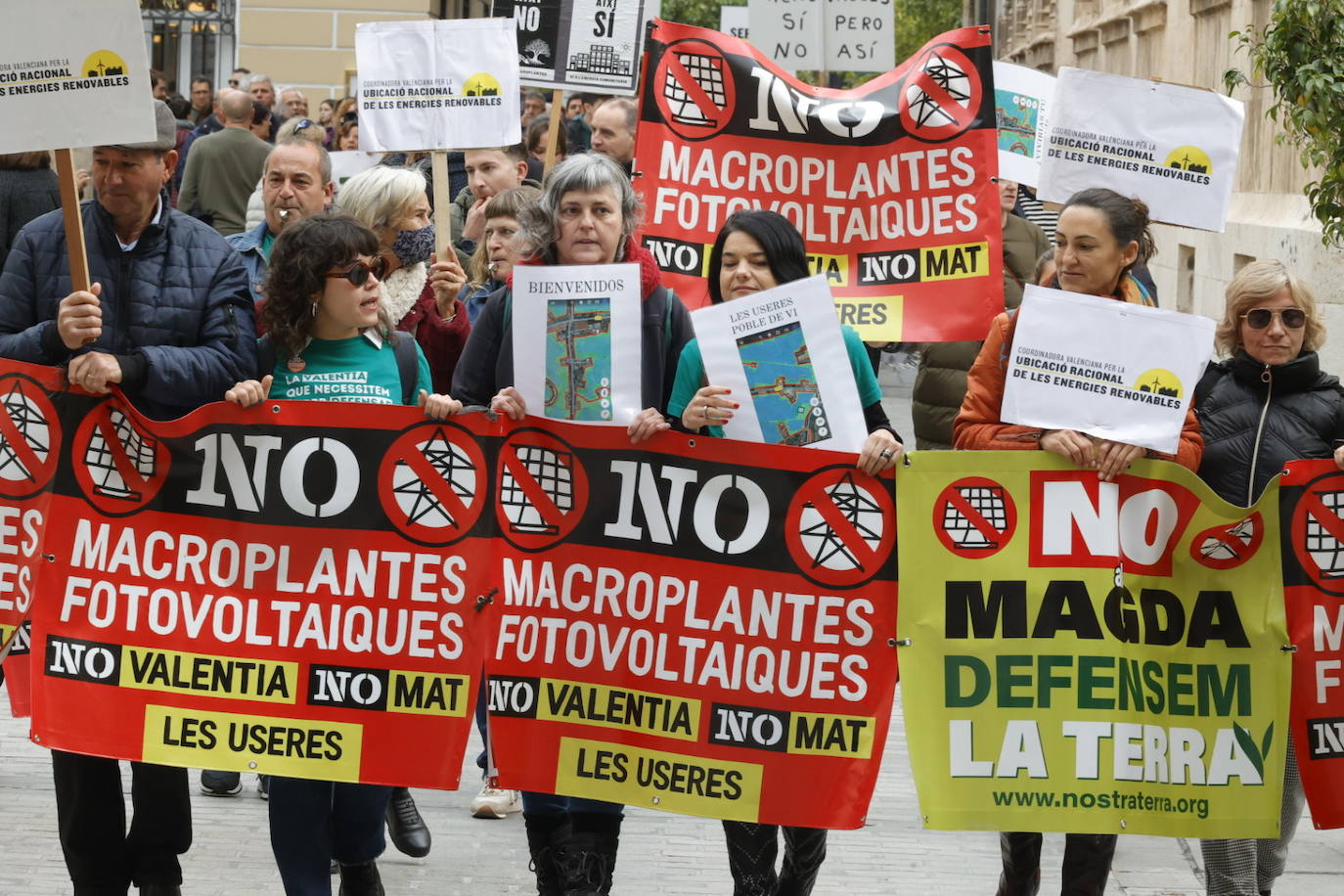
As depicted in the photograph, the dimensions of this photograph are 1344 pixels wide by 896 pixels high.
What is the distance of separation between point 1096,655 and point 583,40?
14.7 ft

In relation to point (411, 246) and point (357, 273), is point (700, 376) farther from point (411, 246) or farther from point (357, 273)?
point (411, 246)

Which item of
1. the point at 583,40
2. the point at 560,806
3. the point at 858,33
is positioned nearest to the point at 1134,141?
the point at 560,806

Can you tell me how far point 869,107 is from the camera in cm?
643

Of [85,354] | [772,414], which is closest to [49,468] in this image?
[85,354]

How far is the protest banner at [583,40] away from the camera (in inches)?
317

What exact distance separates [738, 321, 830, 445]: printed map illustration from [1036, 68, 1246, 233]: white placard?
1410mm

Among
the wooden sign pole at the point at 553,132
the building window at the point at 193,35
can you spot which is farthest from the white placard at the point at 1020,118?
the building window at the point at 193,35

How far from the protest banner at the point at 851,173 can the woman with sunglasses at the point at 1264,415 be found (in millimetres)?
1548

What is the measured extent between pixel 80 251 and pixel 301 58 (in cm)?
2000

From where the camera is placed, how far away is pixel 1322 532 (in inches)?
179

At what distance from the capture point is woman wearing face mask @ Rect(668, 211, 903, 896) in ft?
15.4

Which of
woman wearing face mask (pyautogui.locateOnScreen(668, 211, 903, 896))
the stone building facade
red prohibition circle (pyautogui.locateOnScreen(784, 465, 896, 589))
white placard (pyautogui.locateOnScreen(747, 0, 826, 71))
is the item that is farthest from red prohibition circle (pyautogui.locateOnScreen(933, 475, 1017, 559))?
white placard (pyautogui.locateOnScreen(747, 0, 826, 71))

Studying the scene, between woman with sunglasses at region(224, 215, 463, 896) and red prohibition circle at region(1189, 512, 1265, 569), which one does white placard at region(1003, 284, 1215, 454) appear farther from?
woman with sunglasses at region(224, 215, 463, 896)

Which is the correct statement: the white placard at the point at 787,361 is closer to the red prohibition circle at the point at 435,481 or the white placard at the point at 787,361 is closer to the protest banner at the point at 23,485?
the red prohibition circle at the point at 435,481
